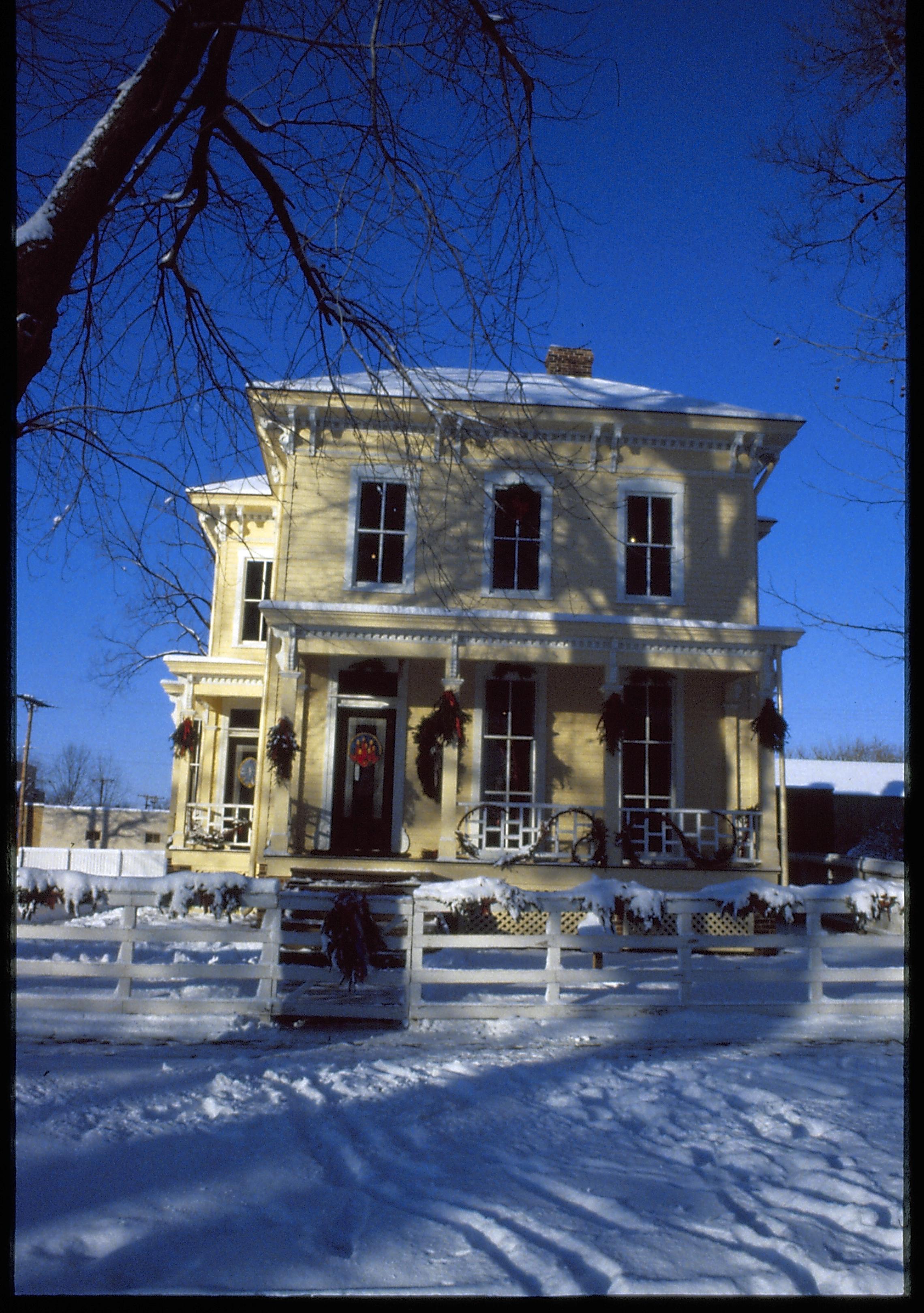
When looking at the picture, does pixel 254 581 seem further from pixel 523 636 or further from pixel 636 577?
pixel 636 577

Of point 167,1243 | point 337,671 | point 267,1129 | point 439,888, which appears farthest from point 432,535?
point 167,1243

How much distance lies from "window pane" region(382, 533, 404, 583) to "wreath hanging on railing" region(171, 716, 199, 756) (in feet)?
15.0

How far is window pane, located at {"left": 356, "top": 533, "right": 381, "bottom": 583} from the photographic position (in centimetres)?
1384

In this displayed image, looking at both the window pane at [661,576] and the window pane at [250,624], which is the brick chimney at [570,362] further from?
the window pane at [250,624]

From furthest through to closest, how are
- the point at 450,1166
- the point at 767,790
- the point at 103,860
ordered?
the point at 103,860, the point at 767,790, the point at 450,1166

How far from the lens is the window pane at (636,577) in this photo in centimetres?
1400

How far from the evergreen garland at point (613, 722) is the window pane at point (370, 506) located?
4.42m

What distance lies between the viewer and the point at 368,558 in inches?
547

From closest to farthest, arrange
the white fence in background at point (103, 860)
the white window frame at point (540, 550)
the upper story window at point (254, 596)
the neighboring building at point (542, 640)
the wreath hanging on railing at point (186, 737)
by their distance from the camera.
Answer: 1. the neighboring building at point (542, 640)
2. the white window frame at point (540, 550)
3. the wreath hanging on railing at point (186, 737)
4. the upper story window at point (254, 596)
5. the white fence in background at point (103, 860)

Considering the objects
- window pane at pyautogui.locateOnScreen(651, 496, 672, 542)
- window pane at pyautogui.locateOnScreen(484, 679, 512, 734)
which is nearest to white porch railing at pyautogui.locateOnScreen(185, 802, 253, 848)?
window pane at pyautogui.locateOnScreen(484, 679, 512, 734)

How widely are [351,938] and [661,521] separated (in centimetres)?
948

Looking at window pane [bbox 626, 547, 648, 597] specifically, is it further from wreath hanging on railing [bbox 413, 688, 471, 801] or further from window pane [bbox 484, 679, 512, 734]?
wreath hanging on railing [bbox 413, 688, 471, 801]

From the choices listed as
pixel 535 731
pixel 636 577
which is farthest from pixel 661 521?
pixel 535 731

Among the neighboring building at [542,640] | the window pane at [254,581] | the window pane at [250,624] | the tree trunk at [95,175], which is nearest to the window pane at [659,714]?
the neighboring building at [542,640]
